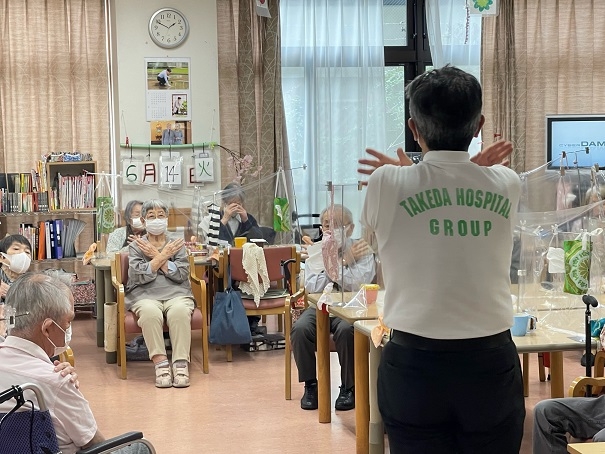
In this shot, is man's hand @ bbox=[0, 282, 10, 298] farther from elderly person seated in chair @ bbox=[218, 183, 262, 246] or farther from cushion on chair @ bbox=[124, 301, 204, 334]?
elderly person seated in chair @ bbox=[218, 183, 262, 246]

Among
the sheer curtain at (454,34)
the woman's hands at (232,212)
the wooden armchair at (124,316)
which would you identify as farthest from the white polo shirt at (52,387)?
the sheer curtain at (454,34)

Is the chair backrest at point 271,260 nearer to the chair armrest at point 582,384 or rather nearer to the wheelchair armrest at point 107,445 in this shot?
the chair armrest at point 582,384

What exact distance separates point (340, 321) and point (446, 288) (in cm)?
274

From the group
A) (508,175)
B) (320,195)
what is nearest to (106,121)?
(320,195)

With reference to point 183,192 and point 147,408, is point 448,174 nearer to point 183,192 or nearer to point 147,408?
point 147,408

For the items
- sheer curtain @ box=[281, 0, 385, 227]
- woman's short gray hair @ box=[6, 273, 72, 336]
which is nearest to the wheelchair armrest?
woman's short gray hair @ box=[6, 273, 72, 336]

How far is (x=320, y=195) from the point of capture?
8414mm

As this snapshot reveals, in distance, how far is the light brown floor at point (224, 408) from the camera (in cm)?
425

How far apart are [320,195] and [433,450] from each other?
21.5 ft

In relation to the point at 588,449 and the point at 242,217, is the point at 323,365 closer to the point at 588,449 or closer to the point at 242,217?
the point at 588,449

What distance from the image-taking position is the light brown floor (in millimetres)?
4250

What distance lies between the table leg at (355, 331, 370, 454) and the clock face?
472 centimetres

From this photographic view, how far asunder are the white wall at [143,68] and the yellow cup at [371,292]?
3.73m

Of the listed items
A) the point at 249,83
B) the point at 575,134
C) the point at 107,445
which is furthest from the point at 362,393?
the point at 575,134
